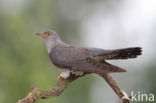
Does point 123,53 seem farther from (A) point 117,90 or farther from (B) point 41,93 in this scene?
(B) point 41,93

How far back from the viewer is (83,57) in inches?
203

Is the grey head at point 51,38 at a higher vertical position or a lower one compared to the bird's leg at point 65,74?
higher

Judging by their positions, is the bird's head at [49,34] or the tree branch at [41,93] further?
the bird's head at [49,34]

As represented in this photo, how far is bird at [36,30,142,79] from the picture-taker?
4672 millimetres

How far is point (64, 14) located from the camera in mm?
22297

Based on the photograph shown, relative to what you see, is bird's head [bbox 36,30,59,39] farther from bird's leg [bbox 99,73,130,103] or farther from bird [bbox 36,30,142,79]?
bird's leg [bbox 99,73,130,103]

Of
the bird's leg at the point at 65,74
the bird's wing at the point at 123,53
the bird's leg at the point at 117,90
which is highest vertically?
the bird's wing at the point at 123,53

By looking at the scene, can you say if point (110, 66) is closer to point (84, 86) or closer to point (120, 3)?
point (84, 86)

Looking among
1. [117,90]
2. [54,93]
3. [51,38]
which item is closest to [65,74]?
[54,93]

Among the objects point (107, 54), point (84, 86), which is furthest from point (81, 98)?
point (107, 54)

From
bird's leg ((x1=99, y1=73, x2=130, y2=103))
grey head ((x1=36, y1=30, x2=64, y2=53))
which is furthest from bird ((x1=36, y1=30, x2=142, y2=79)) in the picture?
bird's leg ((x1=99, y1=73, x2=130, y2=103))

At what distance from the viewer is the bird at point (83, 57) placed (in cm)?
467

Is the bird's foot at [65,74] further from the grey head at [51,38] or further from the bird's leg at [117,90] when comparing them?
the grey head at [51,38]

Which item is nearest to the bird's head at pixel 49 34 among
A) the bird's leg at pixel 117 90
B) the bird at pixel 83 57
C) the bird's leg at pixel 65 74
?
the bird at pixel 83 57
